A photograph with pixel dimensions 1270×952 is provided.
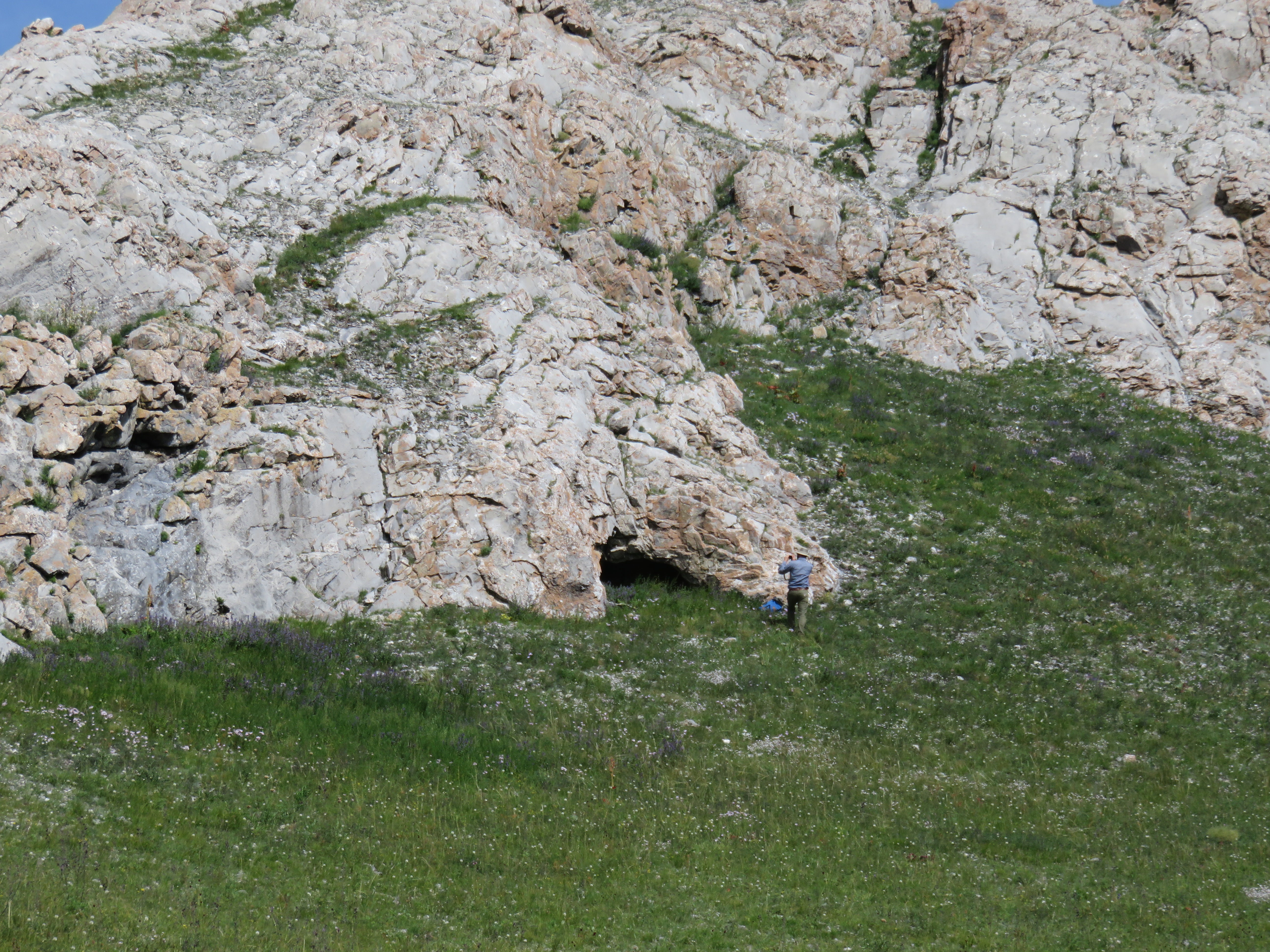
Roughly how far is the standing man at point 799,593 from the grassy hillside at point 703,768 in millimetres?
641

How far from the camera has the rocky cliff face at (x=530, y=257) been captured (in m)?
20.7

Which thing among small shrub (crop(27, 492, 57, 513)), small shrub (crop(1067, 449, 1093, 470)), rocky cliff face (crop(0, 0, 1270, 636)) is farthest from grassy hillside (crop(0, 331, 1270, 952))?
small shrub (crop(1067, 449, 1093, 470))

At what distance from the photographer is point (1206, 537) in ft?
93.7

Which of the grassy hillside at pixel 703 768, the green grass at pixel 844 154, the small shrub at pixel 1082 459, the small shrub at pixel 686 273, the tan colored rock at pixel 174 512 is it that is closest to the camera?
Answer: the grassy hillside at pixel 703 768

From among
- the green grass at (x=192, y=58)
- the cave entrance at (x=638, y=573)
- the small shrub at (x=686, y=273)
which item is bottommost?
the cave entrance at (x=638, y=573)

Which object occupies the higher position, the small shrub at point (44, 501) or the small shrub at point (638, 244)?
the small shrub at point (638, 244)

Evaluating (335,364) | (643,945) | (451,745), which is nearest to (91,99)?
(335,364)

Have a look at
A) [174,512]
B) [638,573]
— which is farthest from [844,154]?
[174,512]

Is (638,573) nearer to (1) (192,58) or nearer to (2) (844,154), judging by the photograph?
(1) (192,58)

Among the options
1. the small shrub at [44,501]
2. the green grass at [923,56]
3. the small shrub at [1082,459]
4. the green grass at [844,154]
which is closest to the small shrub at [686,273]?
the green grass at [844,154]

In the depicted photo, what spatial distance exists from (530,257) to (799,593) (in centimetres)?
1465

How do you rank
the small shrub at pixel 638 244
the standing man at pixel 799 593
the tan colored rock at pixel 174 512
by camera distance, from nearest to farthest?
the tan colored rock at pixel 174 512
the standing man at pixel 799 593
the small shrub at pixel 638 244

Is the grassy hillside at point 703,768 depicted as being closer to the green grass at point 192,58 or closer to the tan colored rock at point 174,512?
the tan colored rock at point 174,512

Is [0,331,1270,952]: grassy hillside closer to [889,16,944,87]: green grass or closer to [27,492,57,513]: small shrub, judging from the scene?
[27,492,57,513]: small shrub
